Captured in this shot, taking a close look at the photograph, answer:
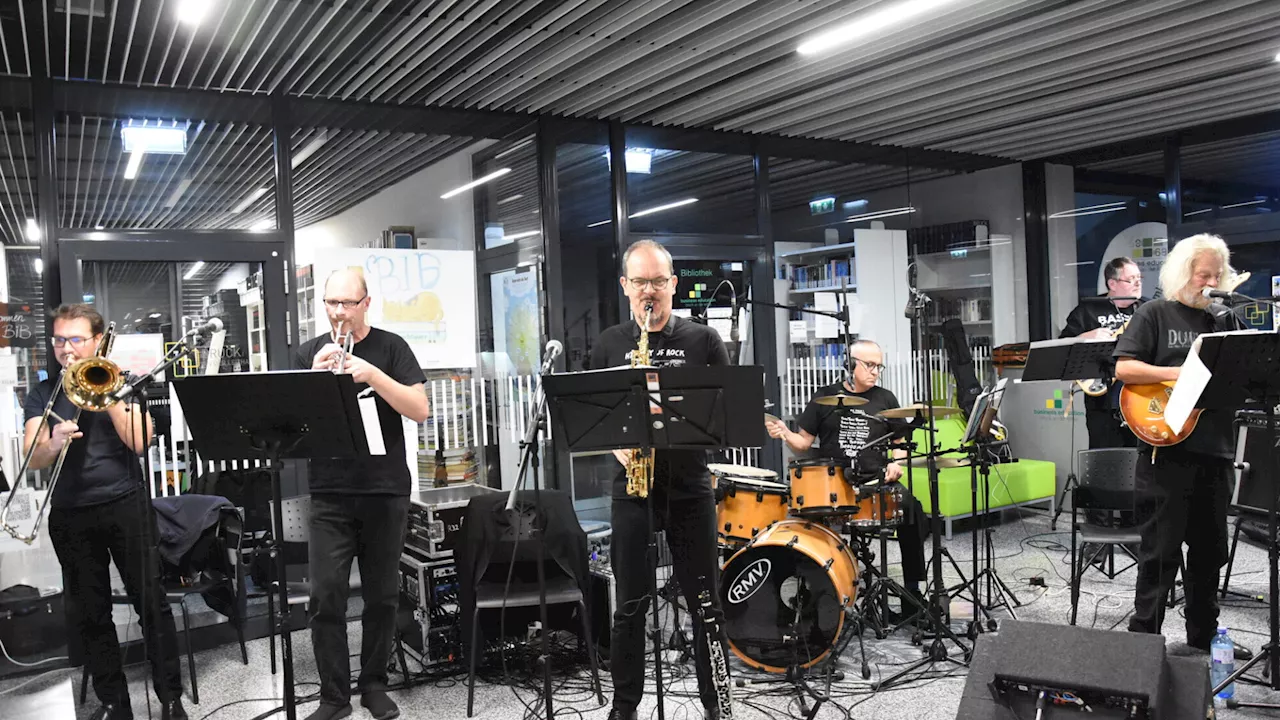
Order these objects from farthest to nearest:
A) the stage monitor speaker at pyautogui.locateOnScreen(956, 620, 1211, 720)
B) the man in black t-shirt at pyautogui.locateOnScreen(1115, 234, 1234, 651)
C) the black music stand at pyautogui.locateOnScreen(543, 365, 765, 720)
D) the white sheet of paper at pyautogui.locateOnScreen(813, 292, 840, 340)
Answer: the white sheet of paper at pyautogui.locateOnScreen(813, 292, 840, 340)
the man in black t-shirt at pyautogui.locateOnScreen(1115, 234, 1234, 651)
the black music stand at pyautogui.locateOnScreen(543, 365, 765, 720)
the stage monitor speaker at pyautogui.locateOnScreen(956, 620, 1211, 720)

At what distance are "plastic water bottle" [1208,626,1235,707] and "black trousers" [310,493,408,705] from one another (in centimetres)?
337

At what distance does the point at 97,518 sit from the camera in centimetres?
387

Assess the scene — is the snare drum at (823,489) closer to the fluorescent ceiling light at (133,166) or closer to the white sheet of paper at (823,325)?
the white sheet of paper at (823,325)

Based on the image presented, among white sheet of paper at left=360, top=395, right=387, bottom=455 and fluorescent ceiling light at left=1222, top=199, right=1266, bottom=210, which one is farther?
fluorescent ceiling light at left=1222, top=199, right=1266, bottom=210

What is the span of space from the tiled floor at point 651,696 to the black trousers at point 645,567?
0.60 m

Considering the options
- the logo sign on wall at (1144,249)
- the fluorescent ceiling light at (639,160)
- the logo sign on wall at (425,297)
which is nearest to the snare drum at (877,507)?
the logo sign on wall at (425,297)

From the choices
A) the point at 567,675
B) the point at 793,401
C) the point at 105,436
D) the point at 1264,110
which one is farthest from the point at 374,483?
the point at 1264,110

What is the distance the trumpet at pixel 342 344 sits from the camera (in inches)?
132

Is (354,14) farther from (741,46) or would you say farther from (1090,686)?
(1090,686)

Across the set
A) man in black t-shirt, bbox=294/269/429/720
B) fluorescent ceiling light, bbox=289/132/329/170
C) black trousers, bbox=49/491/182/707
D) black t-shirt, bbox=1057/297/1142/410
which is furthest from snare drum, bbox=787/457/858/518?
fluorescent ceiling light, bbox=289/132/329/170

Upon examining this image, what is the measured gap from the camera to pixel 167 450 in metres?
5.44

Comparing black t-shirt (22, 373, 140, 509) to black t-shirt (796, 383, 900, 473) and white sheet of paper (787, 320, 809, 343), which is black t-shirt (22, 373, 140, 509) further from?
white sheet of paper (787, 320, 809, 343)

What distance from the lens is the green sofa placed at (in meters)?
7.05

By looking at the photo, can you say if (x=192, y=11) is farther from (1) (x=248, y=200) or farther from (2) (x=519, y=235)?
(2) (x=519, y=235)
